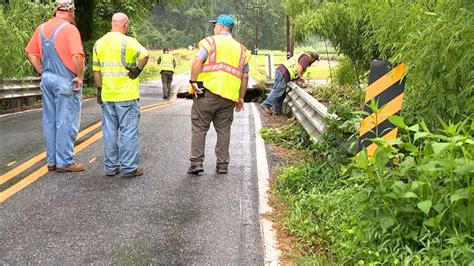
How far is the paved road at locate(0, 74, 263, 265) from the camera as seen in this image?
4098 mm

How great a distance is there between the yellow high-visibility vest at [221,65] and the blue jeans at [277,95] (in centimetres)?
547

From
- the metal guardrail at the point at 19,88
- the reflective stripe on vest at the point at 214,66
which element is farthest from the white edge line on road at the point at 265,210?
the metal guardrail at the point at 19,88

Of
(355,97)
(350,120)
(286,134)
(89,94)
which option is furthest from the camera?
(89,94)

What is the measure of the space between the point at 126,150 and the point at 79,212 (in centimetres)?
147

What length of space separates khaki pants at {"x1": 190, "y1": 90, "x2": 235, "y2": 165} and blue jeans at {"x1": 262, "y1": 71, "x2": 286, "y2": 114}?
17.5 ft

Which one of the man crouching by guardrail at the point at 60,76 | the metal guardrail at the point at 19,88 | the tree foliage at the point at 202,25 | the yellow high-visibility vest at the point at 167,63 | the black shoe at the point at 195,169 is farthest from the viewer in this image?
the tree foliage at the point at 202,25

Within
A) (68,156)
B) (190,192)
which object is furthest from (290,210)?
(68,156)

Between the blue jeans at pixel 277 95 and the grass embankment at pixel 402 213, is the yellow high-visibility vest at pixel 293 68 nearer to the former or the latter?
the blue jeans at pixel 277 95

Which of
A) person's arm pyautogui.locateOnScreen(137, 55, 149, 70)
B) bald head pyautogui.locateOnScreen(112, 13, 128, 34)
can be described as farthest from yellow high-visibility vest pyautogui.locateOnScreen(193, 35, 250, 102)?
bald head pyautogui.locateOnScreen(112, 13, 128, 34)

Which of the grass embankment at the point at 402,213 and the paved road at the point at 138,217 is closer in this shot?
the grass embankment at the point at 402,213

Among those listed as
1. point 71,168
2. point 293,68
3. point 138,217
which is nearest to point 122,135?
point 71,168

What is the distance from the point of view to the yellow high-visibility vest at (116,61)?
6.27m

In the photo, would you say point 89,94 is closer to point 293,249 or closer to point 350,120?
point 350,120

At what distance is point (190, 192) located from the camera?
229 inches
